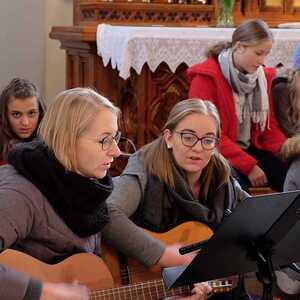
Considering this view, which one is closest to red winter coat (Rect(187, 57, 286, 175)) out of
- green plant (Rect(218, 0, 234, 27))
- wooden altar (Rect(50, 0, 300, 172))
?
wooden altar (Rect(50, 0, 300, 172))

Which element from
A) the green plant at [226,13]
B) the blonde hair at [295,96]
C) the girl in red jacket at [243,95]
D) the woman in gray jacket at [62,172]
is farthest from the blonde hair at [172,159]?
the green plant at [226,13]

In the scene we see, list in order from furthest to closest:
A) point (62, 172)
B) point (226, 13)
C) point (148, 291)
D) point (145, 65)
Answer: point (226, 13)
point (145, 65)
point (148, 291)
point (62, 172)

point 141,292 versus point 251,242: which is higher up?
point 251,242

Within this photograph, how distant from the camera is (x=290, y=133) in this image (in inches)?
140

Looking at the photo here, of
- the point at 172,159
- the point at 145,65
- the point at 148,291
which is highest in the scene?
the point at 145,65

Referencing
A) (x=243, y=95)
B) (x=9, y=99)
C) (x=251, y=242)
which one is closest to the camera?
(x=251, y=242)

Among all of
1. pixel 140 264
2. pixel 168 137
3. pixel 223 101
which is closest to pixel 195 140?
pixel 168 137

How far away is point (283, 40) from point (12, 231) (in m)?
2.63

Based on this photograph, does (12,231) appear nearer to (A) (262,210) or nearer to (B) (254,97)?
(A) (262,210)

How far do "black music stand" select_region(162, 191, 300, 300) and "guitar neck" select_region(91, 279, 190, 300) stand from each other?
7.1 inches

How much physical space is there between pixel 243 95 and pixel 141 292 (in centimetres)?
160

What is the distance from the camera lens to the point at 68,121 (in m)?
1.96

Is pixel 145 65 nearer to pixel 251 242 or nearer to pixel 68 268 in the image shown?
pixel 68 268

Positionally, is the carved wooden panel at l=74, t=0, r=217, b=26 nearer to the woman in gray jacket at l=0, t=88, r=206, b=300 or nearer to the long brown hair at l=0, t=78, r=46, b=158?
the long brown hair at l=0, t=78, r=46, b=158
